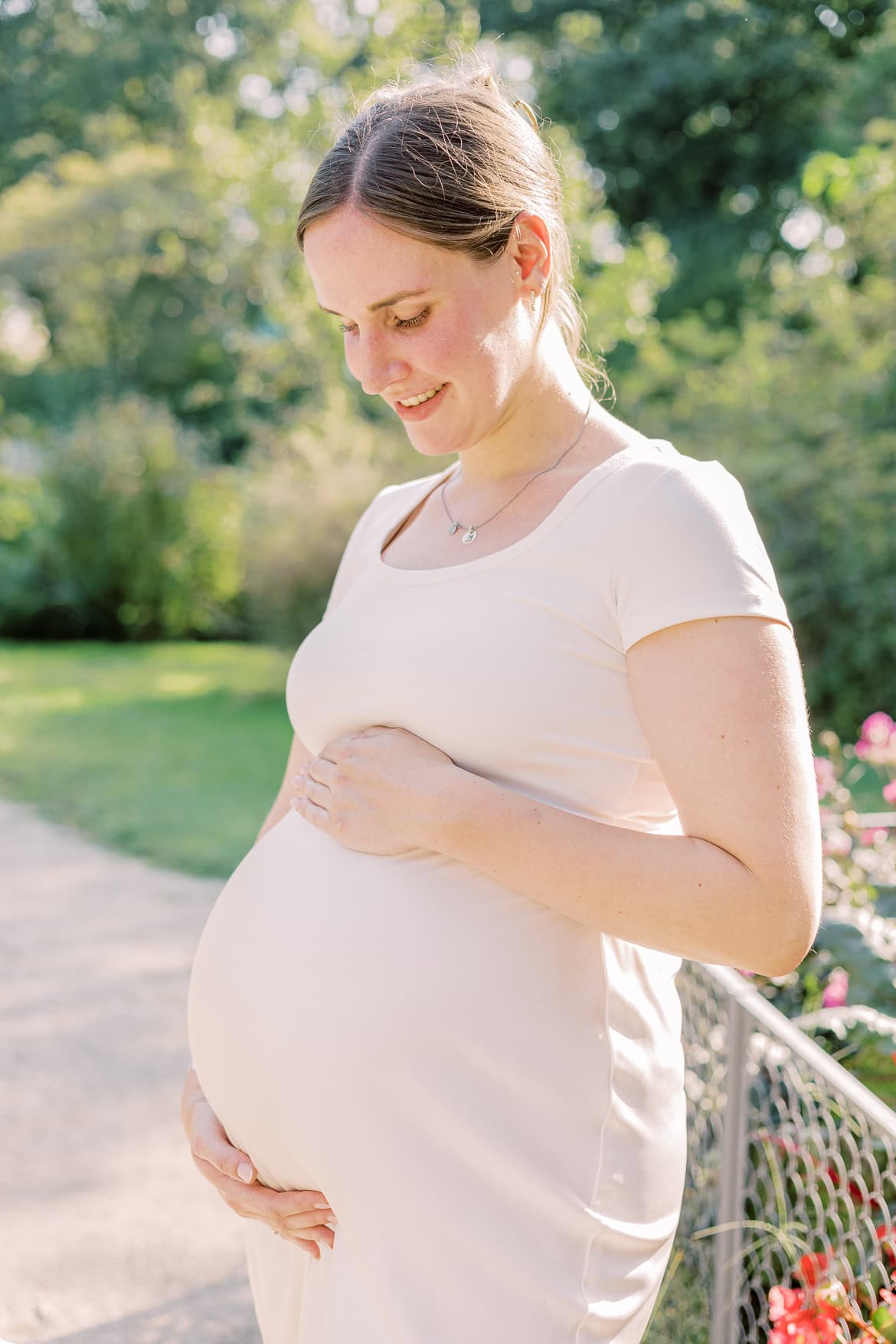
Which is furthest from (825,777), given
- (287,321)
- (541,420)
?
(287,321)

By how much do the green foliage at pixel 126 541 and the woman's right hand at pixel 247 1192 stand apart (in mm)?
13880

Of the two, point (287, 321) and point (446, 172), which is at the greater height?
point (446, 172)

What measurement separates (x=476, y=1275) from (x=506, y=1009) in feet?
0.91

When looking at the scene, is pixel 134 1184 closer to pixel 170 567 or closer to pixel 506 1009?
pixel 506 1009

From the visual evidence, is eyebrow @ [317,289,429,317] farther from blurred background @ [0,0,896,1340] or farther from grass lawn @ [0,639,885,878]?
grass lawn @ [0,639,885,878]

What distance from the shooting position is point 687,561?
1.22m

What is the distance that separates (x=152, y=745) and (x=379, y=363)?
8404 millimetres

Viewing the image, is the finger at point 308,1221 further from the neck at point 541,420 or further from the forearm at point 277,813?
the neck at point 541,420

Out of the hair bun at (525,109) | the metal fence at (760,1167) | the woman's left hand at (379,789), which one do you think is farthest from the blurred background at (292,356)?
the woman's left hand at (379,789)

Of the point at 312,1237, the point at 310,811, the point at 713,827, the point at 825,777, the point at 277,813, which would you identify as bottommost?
the point at 825,777

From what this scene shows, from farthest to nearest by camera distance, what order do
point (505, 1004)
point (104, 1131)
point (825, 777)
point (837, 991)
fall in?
point (104, 1131) → point (825, 777) → point (837, 991) → point (505, 1004)

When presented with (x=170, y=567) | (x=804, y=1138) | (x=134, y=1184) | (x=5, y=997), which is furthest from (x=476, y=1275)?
(x=170, y=567)

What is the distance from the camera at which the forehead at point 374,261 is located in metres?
1.38

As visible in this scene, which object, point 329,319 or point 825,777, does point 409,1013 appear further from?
point 329,319
